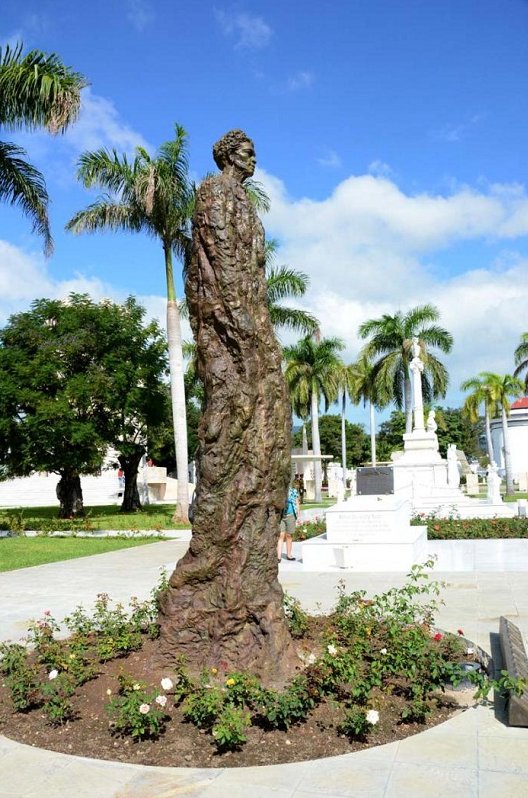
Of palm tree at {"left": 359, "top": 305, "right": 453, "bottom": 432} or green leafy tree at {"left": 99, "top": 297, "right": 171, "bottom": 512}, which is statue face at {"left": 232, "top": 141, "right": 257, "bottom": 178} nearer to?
green leafy tree at {"left": 99, "top": 297, "right": 171, "bottom": 512}

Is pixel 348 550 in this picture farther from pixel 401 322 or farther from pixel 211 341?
pixel 401 322

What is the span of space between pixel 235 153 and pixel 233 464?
2511mm

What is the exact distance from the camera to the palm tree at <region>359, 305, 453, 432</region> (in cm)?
3747

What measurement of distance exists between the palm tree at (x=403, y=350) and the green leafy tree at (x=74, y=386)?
13.5m

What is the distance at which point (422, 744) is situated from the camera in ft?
13.3

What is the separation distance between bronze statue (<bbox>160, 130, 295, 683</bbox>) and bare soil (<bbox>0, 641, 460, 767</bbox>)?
0.55 metres

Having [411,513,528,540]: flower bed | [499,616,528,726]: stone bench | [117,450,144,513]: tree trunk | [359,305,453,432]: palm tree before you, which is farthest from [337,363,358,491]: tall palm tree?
[499,616,528,726]: stone bench

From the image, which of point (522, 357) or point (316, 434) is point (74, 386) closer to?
point (316, 434)

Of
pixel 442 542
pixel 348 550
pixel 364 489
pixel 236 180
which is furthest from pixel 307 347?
pixel 236 180

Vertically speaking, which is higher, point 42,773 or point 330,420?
point 330,420

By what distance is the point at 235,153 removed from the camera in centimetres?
559

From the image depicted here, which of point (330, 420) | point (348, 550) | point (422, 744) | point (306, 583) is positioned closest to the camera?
point (422, 744)

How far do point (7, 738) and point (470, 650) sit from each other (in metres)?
3.40

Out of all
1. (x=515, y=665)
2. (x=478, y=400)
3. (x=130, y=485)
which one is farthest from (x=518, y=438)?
(x=515, y=665)
